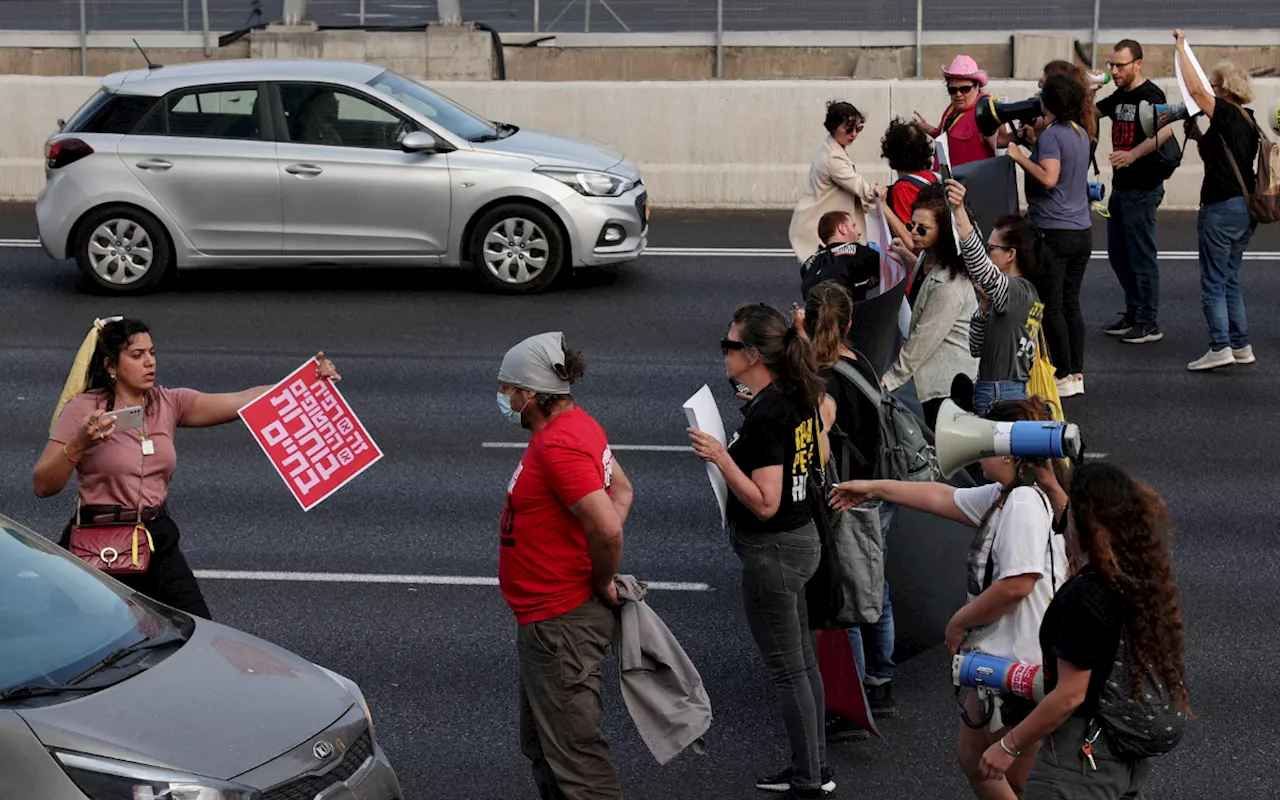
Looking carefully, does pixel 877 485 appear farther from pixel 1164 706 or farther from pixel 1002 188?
pixel 1002 188

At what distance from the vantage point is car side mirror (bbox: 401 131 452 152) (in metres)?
14.7

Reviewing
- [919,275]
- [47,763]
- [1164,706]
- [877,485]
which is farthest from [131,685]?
[919,275]

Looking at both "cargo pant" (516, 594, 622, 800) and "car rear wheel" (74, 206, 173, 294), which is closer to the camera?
"cargo pant" (516, 594, 622, 800)

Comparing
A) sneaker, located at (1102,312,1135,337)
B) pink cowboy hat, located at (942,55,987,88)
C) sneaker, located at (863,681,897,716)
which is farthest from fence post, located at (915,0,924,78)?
sneaker, located at (863,681,897,716)

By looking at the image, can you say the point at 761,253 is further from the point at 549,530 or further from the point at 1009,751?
the point at 1009,751

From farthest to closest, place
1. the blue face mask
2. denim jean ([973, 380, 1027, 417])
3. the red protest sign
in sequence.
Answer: denim jean ([973, 380, 1027, 417]) < the red protest sign < the blue face mask

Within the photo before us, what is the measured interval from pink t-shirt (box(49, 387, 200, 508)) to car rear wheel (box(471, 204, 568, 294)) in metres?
8.24

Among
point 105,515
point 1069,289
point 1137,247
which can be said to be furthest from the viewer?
point 1137,247

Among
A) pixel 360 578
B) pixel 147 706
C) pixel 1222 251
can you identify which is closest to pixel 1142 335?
pixel 1222 251

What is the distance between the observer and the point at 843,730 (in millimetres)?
7238

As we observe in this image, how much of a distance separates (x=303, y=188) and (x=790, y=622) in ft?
31.2

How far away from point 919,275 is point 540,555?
11.9ft

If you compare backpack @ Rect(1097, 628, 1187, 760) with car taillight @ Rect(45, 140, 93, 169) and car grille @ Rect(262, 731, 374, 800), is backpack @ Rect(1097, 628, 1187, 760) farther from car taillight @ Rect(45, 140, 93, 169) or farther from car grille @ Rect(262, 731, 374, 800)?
car taillight @ Rect(45, 140, 93, 169)

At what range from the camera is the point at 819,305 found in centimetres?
714
